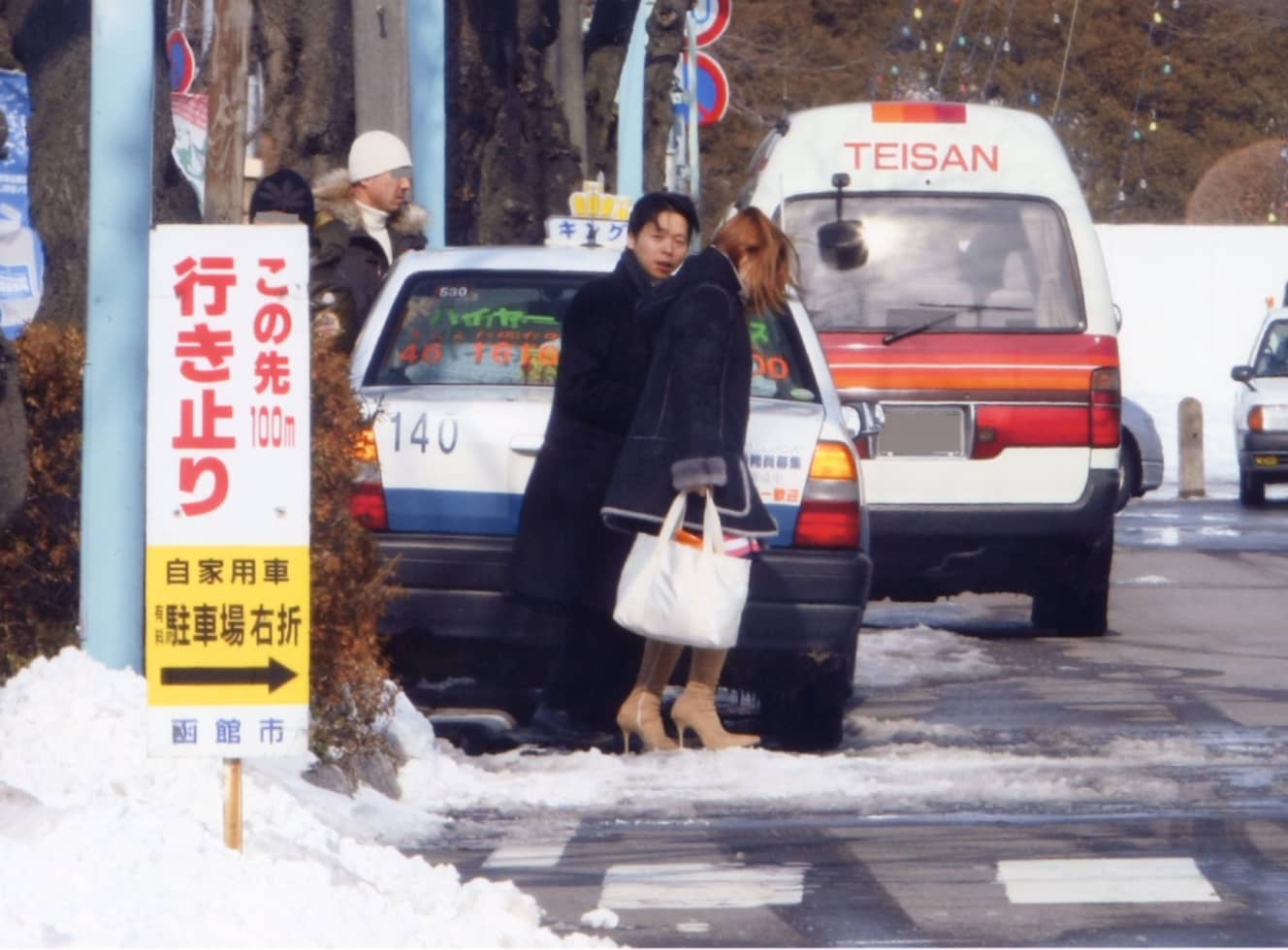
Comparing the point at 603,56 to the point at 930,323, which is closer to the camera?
the point at 930,323

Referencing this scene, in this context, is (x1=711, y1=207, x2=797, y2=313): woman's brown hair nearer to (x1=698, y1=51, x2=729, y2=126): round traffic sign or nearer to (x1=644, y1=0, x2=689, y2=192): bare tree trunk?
(x1=644, y1=0, x2=689, y2=192): bare tree trunk

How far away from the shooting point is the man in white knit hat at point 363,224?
31.6 feet

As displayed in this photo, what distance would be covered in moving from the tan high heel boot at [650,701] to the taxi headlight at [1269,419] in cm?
1646

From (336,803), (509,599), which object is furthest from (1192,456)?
(336,803)

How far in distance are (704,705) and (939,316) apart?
3.91 m

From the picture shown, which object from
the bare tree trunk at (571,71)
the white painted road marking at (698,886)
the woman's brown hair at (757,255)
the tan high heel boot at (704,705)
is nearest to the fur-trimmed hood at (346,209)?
the woman's brown hair at (757,255)

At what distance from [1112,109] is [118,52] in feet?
201

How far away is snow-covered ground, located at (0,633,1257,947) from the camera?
489cm

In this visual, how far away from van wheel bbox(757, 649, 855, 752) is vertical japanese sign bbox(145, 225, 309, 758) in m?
3.17

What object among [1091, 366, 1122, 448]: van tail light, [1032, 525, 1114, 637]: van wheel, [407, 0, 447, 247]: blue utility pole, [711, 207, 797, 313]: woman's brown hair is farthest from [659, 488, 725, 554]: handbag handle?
[407, 0, 447, 247]: blue utility pole

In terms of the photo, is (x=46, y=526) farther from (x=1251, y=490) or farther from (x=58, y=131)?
(x=1251, y=490)

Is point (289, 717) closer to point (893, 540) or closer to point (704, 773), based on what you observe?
point (704, 773)

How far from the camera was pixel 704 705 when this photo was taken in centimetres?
835

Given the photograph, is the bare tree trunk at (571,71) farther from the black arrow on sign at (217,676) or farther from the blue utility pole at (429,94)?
the black arrow on sign at (217,676)
